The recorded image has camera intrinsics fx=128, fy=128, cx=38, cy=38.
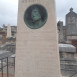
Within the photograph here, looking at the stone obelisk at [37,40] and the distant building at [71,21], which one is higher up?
the distant building at [71,21]

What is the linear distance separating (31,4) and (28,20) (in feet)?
1.58

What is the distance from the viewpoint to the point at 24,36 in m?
3.82

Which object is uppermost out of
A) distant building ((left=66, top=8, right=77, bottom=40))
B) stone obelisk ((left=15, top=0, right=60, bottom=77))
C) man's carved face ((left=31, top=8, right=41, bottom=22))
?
distant building ((left=66, top=8, right=77, bottom=40))

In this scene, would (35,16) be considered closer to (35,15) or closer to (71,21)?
(35,15)

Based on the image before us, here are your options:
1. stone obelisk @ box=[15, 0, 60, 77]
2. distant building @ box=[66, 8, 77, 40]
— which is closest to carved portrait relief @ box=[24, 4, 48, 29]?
stone obelisk @ box=[15, 0, 60, 77]

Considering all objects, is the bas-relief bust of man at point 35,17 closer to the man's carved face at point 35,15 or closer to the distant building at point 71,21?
the man's carved face at point 35,15

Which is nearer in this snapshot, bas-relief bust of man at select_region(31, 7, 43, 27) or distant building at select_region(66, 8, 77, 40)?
bas-relief bust of man at select_region(31, 7, 43, 27)

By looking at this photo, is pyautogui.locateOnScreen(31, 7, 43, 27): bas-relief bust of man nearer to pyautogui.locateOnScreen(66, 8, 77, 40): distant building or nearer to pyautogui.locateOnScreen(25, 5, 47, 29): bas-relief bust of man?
pyautogui.locateOnScreen(25, 5, 47, 29): bas-relief bust of man

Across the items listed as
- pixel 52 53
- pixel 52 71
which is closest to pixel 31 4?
pixel 52 53

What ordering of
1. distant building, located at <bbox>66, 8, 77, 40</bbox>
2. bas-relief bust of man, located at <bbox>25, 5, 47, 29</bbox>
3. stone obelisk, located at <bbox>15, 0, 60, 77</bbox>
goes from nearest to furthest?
1. stone obelisk, located at <bbox>15, 0, 60, 77</bbox>
2. bas-relief bust of man, located at <bbox>25, 5, 47, 29</bbox>
3. distant building, located at <bbox>66, 8, 77, 40</bbox>

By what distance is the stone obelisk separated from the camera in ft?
11.9

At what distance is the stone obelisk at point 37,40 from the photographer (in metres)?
3.64

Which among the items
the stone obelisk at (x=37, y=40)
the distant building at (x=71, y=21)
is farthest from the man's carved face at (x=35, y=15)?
the distant building at (x=71, y=21)

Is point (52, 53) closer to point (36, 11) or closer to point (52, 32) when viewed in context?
point (52, 32)
